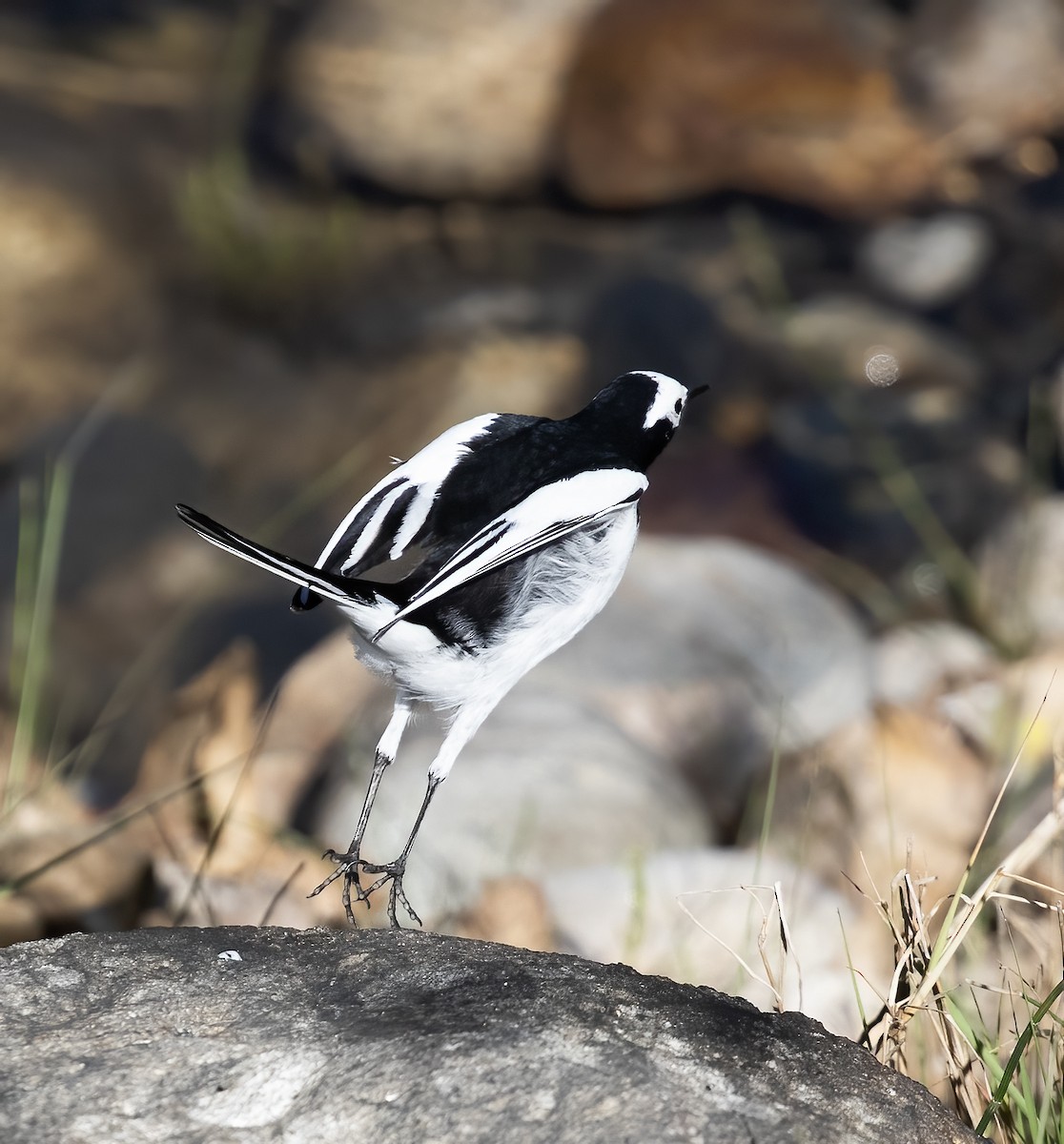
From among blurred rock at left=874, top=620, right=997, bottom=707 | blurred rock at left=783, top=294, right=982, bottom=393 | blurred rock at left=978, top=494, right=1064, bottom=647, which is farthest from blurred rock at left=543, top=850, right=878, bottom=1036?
blurred rock at left=783, top=294, right=982, bottom=393

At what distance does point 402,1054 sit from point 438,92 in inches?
315

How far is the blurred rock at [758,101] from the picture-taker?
8344 millimetres

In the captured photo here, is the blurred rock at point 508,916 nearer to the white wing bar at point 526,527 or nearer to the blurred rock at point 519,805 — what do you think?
the blurred rock at point 519,805

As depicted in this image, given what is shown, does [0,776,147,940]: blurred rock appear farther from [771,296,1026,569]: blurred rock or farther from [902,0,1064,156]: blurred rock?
[902,0,1064,156]: blurred rock

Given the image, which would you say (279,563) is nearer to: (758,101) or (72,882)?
(72,882)

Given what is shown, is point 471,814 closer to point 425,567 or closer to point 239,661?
point 239,661

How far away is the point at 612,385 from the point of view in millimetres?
2215

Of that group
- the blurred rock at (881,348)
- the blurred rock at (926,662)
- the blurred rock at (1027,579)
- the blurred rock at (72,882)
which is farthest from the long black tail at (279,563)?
the blurred rock at (881,348)

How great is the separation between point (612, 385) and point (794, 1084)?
110cm

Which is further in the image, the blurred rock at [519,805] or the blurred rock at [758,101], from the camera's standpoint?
the blurred rock at [758,101]

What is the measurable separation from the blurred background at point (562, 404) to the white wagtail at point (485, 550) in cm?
129

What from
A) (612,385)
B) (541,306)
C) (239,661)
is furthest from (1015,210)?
(612,385)

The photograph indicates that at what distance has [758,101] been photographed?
27.4 feet

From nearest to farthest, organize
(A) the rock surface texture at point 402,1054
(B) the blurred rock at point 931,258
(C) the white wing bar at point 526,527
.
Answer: (A) the rock surface texture at point 402,1054 < (C) the white wing bar at point 526,527 < (B) the blurred rock at point 931,258
